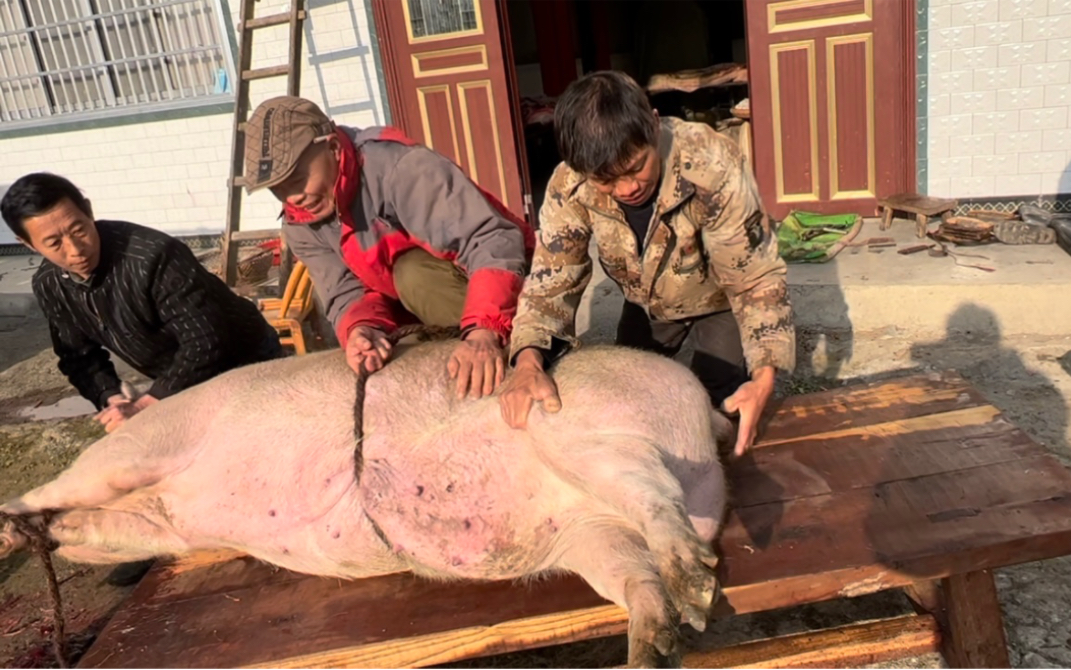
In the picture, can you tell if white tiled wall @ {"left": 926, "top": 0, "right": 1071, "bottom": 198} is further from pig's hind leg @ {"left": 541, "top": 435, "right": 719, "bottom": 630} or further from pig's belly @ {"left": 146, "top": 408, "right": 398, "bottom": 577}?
pig's belly @ {"left": 146, "top": 408, "right": 398, "bottom": 577}

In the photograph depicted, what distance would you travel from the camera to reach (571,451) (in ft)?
7.79

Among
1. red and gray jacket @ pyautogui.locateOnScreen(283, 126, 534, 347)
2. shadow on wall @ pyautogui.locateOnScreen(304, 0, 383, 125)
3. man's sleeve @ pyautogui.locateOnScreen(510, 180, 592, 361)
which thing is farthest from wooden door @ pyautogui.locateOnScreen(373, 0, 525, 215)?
man's sleeve @ pyautogui.locateOnScreen(510, 180, 592, 361)

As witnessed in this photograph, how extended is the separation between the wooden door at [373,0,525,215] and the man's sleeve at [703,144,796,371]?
14.7 ft

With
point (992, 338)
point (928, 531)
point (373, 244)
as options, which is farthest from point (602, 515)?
point (992, 338)

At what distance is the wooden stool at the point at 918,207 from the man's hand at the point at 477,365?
13.5ft

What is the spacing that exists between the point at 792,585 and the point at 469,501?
36.9 inches

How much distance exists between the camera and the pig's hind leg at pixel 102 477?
2793 millimetres

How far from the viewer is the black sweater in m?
3.50

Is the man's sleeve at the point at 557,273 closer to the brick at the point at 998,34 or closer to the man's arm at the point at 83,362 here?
the man's arm at the point at 83,362

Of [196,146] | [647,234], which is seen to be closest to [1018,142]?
[647,234]

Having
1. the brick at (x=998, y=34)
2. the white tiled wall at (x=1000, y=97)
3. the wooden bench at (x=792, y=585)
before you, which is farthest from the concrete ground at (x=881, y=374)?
the brick at (x=998, y=34)

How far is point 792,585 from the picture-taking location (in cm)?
215

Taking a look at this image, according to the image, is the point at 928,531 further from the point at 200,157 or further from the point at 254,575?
the point at 200,157

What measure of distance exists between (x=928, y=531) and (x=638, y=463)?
0.82 m
